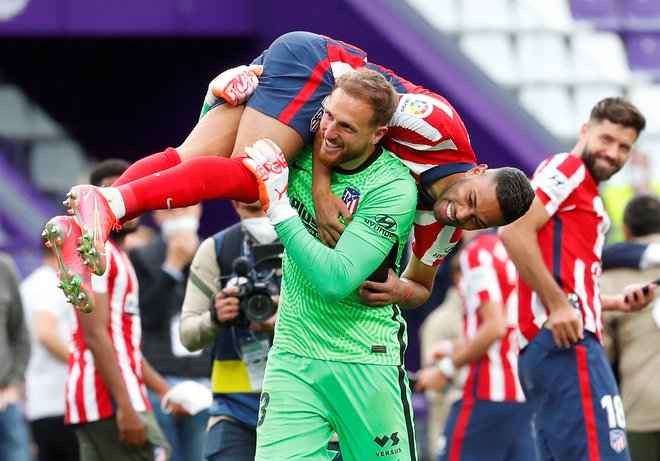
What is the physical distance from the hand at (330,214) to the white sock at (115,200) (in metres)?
0.75

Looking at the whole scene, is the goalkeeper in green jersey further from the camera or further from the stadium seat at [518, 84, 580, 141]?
the stadium seat at [518, 84, 580, 141]

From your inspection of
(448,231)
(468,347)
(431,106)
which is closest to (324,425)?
(448,231)

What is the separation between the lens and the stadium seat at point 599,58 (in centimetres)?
1355

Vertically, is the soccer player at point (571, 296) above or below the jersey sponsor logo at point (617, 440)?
above

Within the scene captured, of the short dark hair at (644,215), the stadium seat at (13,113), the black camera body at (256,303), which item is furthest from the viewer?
the stadium seat at (13,113)

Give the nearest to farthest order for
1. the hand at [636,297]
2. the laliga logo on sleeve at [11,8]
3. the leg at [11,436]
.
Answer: the hand at [636,297] → the leg at [11,436] → the laliga logo on sleeve at [11,8]

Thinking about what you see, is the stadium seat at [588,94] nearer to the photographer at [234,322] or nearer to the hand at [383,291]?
the photographer at [234,322]

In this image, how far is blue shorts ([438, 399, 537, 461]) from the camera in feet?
23.7

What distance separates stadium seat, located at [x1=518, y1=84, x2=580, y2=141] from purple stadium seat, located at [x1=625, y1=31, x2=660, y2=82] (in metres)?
1.26

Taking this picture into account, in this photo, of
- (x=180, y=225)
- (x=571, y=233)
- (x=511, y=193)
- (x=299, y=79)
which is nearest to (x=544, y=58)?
(x=180, y=225)

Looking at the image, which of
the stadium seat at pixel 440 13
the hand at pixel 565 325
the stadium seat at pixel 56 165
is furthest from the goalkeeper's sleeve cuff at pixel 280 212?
the stadium seat at pixel 56 165

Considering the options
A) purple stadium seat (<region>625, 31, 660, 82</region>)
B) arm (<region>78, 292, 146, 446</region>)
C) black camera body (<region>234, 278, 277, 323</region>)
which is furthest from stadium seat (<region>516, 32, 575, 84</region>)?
black camera body (<region>234, 278, 277, 323</region>)

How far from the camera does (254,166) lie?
4617mm

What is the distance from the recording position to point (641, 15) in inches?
569
